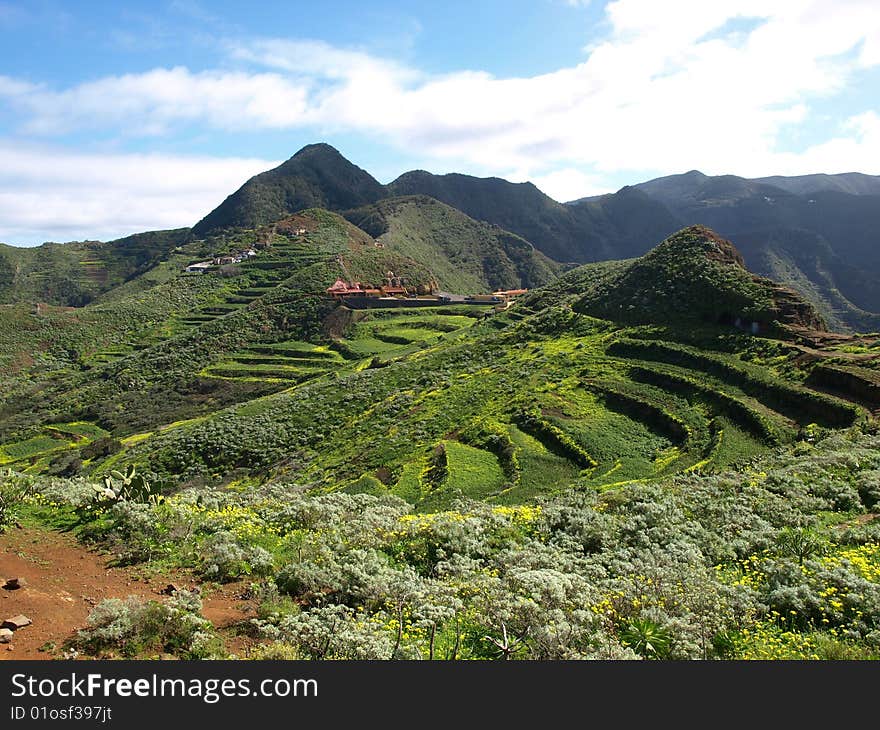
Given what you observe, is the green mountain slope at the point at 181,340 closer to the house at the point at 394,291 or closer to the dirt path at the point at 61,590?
the house at the point at 394,291

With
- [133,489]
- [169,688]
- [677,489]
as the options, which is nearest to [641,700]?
[169,688]

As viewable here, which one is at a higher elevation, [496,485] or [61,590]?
[61,590]

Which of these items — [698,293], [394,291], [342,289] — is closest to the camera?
[698,293]

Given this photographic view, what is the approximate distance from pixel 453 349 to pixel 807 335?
31187 millimetres

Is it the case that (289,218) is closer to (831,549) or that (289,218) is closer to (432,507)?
(432,507)

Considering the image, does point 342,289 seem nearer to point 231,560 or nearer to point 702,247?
point 702,247

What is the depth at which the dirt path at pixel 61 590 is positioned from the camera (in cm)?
823

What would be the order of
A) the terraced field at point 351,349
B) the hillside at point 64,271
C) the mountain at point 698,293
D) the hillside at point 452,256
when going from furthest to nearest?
the hillside at point 452,256, the hillside at point 64,271, the terraced field at point 351,349, the mountain at point 698,293

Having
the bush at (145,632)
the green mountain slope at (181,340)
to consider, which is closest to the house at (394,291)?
the green mountain slope at (181,340)

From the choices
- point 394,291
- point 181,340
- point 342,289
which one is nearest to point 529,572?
point 181,340

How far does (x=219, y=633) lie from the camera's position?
9.10 metres

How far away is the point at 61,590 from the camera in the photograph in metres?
9.75

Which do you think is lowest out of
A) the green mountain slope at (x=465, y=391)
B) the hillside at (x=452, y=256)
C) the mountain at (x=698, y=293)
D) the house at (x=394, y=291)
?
the green mountain slope at (x=465, y=391)

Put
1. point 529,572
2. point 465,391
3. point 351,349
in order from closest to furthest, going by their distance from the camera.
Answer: point 529,572 → point 465,391 → point 351,349
